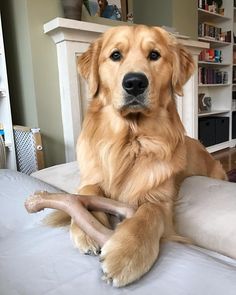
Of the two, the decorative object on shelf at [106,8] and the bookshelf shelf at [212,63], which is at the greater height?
the decorative object on shelf at [106,8]

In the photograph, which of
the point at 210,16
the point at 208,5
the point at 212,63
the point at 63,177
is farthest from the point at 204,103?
the point at 63,177

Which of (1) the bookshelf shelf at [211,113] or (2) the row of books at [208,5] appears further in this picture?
(1) the bookshelf shelf at [211,113]

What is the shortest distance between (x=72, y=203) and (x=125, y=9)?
283 cm

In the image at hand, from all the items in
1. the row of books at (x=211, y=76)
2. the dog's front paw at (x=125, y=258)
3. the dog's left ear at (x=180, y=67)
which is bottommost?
the dog's front paw at (x=125, y=258)

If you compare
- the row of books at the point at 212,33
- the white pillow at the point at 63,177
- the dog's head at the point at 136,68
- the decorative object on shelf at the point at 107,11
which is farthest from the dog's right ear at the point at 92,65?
the row of books at the point at 212,33

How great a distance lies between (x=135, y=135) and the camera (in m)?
1.05

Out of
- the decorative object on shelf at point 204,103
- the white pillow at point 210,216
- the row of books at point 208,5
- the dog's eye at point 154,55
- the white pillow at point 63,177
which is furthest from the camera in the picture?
the decorative object on shelf at point 204,103

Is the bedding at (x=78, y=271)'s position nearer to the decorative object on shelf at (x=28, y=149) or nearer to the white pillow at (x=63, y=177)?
the white pillow at (x=63, y=177)

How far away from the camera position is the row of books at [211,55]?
416cm

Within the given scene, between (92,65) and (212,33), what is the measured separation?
12.4 feet

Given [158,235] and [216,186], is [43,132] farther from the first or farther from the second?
[158,235]

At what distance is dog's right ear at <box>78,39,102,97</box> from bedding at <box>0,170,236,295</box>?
Answer: 1.92 feet

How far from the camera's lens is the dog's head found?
98 centimetres

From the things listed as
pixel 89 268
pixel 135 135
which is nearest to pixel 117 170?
pixel 135 135
